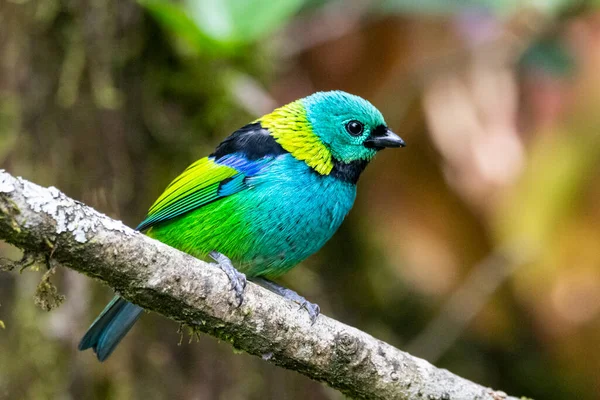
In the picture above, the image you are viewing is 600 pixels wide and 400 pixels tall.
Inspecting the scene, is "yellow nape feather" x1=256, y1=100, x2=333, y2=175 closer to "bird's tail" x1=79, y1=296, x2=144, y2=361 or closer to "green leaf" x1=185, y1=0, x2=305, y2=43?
"green leaf" x1=185, y1=0, x2=305, y2=43

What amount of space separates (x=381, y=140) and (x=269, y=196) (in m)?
0.63

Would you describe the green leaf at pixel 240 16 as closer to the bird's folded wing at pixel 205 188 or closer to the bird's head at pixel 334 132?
the bird's head at pixel 334 132

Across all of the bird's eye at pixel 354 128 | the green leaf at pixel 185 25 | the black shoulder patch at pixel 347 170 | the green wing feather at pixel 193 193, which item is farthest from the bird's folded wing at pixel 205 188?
the green leaf at pixel 185 25

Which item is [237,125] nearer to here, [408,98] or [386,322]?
[408,98]

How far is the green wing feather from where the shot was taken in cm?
326

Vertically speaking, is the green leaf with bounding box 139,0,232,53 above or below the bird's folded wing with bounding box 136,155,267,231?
above

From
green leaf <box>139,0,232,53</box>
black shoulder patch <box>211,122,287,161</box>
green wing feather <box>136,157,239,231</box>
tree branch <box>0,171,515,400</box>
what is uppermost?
green leaf <box>139,0,232,53</box>

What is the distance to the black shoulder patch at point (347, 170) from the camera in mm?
3334

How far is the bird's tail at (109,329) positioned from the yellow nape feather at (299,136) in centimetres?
94

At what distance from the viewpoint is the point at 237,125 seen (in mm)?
4812

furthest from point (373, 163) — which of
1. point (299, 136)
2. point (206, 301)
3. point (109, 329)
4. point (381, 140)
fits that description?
point (206, 301)

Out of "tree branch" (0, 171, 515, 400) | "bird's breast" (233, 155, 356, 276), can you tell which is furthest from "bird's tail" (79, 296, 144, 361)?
"tree branch" (0, 171, 515, 400)

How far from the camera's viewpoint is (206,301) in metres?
2.42

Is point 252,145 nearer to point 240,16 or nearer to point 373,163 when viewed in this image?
point 240,16
